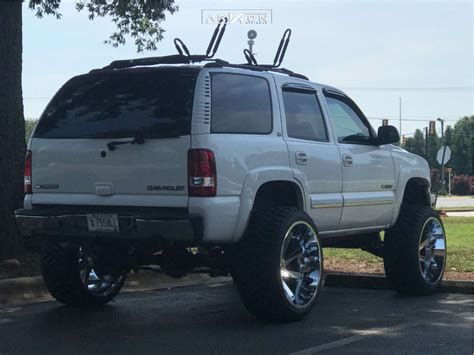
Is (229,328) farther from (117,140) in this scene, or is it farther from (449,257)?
(449,257)

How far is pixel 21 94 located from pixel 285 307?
4.70 meters

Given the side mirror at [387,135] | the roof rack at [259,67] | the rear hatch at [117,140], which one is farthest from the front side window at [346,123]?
the rear hatch at [117,140]

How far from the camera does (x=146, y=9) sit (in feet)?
40.7

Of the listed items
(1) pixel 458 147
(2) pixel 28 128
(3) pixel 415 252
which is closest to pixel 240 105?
(3) pixel 415 252

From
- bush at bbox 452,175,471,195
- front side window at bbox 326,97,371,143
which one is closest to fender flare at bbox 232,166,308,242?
front side window at bbox 326,97,371,143

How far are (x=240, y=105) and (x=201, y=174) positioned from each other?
0.88 m

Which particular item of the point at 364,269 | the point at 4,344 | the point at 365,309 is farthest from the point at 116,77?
the point at 364,269

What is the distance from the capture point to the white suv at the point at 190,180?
5.50 m

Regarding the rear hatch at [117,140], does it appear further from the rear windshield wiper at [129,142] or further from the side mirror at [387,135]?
the side mirror at [387,135]

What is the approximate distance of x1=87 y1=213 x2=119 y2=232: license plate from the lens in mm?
5609

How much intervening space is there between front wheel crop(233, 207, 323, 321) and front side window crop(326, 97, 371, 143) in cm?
135

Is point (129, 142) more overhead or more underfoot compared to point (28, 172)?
more overhead

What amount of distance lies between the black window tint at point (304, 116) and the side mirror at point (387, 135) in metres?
0.77

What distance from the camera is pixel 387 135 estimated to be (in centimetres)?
739
